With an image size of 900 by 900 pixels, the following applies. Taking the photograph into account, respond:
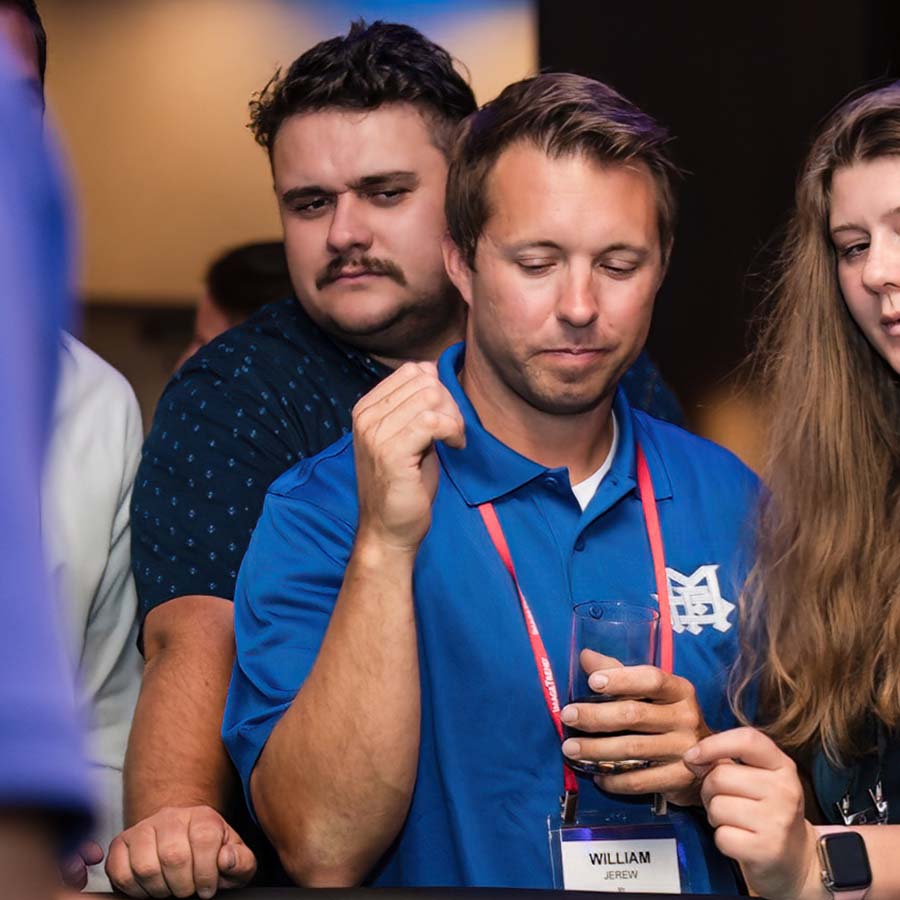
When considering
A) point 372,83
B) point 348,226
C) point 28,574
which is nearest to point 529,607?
point 348,226

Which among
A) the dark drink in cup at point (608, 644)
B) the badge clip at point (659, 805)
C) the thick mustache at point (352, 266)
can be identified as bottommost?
the badge clip at point (659, 805)

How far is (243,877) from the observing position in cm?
182

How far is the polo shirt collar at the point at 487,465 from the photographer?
2.21 metres

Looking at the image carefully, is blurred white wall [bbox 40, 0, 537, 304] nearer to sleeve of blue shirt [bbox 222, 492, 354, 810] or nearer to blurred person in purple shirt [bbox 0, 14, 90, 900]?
sleeve of blue shirt [bbox 222, 492, 354, 810]

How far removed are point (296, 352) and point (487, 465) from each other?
1.81ft

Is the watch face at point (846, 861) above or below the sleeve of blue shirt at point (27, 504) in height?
below

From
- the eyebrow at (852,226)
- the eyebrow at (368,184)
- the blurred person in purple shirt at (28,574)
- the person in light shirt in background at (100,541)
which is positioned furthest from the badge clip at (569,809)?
the blurred person in purple shirt at (28,574)

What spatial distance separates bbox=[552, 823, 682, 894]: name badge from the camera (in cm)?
196

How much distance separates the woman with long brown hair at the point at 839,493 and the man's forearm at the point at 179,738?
75 centimetres

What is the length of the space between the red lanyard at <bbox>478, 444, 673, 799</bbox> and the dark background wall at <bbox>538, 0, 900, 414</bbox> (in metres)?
2.20

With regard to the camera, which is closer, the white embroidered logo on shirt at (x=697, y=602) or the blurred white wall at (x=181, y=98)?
the white embroidered logo on shirt at (x=697, y=602)

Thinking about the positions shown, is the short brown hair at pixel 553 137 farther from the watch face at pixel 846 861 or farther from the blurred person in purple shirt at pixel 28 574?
the blurred person in purple shirt at pixel 28 574

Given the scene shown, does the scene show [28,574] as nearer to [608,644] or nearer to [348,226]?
[608,644]

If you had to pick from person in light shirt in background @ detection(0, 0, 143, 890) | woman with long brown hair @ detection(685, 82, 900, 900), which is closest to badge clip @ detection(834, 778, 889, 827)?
woman with long brown hair @ detection(685, 82, 900, 900)
